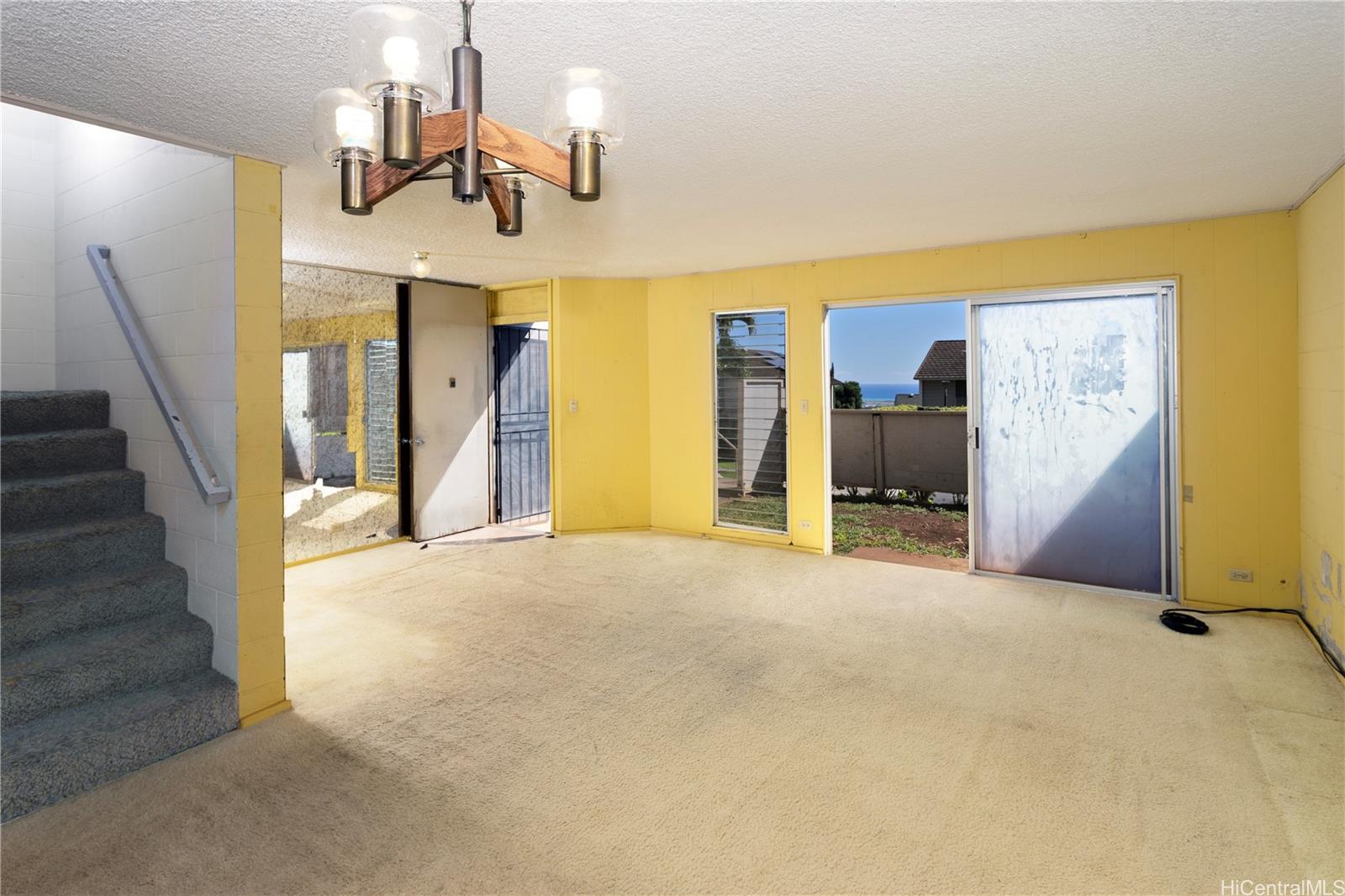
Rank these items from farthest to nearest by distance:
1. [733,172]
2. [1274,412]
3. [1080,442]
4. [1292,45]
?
[1080,442] < [1274,412] < [733,172] < [1292,45]


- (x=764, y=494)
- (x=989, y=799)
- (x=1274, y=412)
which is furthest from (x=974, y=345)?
(x=989, y=799)

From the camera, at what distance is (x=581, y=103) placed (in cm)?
135

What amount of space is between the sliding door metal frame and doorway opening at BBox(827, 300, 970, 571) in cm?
33

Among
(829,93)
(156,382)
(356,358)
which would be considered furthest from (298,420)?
(829,93)

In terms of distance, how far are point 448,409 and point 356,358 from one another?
0.85m

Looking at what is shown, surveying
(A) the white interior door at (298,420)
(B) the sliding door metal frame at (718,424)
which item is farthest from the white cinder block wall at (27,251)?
(B) the sliding door metal frame at (718,424)

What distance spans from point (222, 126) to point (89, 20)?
0.68 m

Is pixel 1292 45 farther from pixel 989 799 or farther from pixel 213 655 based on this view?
pixel 213 655

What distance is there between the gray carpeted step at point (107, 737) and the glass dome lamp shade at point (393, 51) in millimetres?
2272

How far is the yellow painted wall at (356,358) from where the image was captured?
4.98 m

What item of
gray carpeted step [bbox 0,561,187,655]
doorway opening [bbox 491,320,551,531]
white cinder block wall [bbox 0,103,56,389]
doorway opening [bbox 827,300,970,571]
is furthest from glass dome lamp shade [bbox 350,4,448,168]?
doorway opening [bbox 491,320,551,531]

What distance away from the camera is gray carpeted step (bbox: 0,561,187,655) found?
2.38 m

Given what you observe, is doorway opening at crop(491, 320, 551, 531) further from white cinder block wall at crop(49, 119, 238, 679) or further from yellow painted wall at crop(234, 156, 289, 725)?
yellow painted wall at crop(234, 156, 289, 725)

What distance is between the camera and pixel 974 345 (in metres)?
4.45
